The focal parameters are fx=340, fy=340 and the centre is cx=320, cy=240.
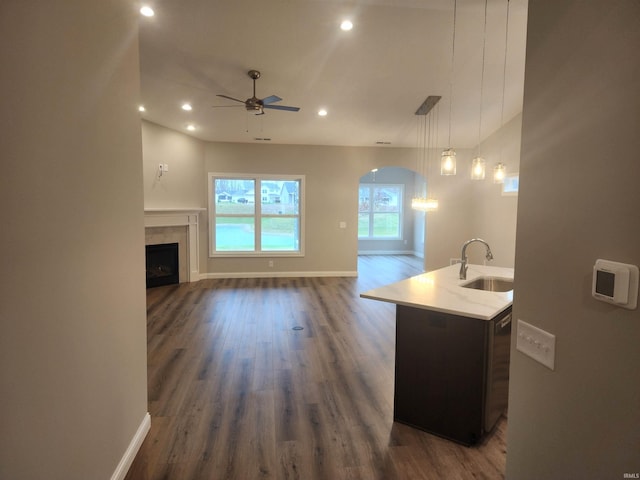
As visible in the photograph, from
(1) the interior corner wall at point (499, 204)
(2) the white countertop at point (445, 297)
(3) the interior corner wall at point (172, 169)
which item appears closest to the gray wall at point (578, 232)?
(2) the white countertop at point (445, 297)

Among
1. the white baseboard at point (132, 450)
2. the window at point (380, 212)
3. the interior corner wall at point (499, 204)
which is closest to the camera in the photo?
the white baseboard at point (132, 450)

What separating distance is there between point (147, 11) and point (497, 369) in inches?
165

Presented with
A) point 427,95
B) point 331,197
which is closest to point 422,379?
point 427,95

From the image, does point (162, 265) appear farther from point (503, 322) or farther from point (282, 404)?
point (503, 322)

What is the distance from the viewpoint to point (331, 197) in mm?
7371

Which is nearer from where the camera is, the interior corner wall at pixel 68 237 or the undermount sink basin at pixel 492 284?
the interior corner wall at pixel 68 237

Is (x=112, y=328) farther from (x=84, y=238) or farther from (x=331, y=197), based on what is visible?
(x=331, y=197)

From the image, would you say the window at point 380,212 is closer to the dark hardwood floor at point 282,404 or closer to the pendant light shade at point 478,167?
the dark hardwood floor at point 282,404

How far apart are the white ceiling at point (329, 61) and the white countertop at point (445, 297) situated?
102 inches

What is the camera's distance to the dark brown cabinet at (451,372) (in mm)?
2055

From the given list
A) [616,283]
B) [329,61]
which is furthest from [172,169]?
[616,283]

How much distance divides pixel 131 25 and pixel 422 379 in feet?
9.22

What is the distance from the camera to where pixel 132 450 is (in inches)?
78.5

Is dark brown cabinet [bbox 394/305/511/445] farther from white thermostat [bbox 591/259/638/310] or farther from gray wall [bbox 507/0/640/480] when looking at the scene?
white thermostat [bbox 591/259/638/310]
